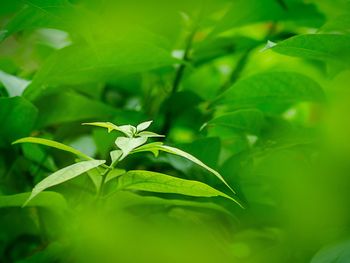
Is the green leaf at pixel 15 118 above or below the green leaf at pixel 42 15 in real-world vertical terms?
below

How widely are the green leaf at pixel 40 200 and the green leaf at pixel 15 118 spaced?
0.10m

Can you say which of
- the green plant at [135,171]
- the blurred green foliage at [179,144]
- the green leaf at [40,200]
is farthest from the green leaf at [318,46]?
Result: the green leaf at [40,200]

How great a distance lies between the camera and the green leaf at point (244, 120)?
499 mm

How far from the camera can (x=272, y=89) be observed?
1.74 feet

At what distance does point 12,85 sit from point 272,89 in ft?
0.87

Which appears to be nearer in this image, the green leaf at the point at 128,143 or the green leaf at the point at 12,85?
the green leaf at the point at 128,143

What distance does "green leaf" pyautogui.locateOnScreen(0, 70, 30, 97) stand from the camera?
535 millimetres

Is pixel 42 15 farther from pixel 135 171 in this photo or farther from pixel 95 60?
pixel 135 171

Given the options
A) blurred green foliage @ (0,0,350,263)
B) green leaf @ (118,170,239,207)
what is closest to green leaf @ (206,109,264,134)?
blurred green foliage @ (0,0,350,263)

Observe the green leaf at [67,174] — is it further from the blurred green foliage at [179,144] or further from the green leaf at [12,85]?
the green leaf at [12,85]

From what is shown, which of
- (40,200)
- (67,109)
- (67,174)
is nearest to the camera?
(67,174)

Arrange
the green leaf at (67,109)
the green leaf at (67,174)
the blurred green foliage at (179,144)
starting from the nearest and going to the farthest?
1. the green leaf at (67,174)
2. the blurred green foliage at (179,144)
3. the green leaf at (67,109)

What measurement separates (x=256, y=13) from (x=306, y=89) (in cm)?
13

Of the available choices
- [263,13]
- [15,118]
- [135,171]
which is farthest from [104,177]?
[263,13]
